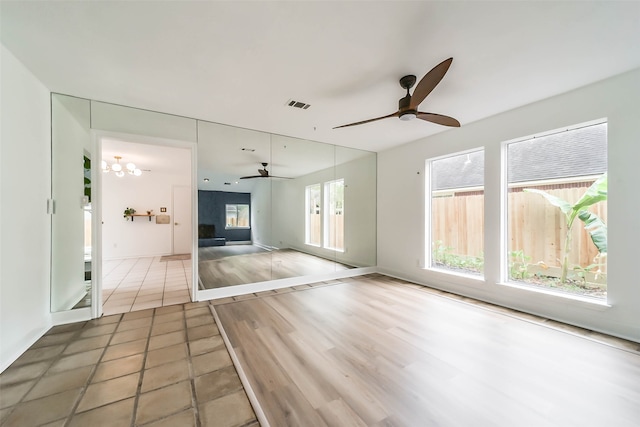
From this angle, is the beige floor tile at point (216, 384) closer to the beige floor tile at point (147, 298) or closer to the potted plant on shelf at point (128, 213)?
the beige floor tile at point (147, 298)

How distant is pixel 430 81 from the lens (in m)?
2.04

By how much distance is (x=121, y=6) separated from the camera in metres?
1.66

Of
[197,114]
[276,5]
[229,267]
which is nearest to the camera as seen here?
[276,5]

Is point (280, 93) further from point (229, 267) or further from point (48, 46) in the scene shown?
point (229, 267)

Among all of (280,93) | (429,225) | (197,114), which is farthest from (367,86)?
(429,225)

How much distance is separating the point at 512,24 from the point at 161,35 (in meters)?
2.74

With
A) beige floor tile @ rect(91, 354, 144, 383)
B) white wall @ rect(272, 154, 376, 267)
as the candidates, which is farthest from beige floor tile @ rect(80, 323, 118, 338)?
white wall @ rect(272, 154, 376, 267)

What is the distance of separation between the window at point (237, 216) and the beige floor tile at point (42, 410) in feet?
9.42

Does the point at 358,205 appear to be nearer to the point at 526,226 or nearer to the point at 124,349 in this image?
the point at 526,226

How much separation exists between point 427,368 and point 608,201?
270 cm

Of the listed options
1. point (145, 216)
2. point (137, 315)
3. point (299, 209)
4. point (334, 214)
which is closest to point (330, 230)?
point (334, 214)

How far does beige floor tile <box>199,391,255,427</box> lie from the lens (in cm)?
146

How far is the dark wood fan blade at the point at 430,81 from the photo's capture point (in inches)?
72.2

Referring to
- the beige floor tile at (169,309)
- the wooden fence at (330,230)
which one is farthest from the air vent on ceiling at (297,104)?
the beige floor tile at (169,309)
